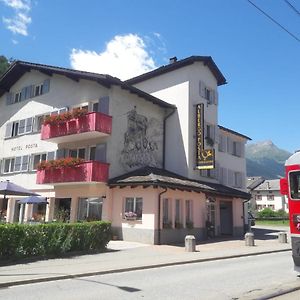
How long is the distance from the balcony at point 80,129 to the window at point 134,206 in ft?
14.8

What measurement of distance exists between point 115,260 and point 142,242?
800 cm

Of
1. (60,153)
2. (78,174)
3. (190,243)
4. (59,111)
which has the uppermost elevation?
(59,111)

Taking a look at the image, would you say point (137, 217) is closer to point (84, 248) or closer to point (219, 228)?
point (84, 248)

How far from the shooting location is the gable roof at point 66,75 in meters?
25.2

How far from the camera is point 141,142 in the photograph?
2777cm

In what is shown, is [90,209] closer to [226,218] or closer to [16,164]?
[16,164]

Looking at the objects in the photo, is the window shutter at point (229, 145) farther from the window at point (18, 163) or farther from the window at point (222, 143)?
the window at point (18, 163)

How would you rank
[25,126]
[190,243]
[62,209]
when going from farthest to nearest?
[25,126], [62,209], [190,243]

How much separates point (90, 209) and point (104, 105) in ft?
22.8

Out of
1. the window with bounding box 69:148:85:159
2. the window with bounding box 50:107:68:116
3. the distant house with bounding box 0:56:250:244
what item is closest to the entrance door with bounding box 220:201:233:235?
the distant house with bounding box 0:56:250:244

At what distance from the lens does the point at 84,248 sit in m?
17.0

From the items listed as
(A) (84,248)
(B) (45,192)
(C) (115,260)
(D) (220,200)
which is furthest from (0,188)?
(D) (220,200)

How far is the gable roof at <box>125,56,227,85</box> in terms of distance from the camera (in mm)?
29906

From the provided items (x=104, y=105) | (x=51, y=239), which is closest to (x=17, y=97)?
(x=104, y=105)
